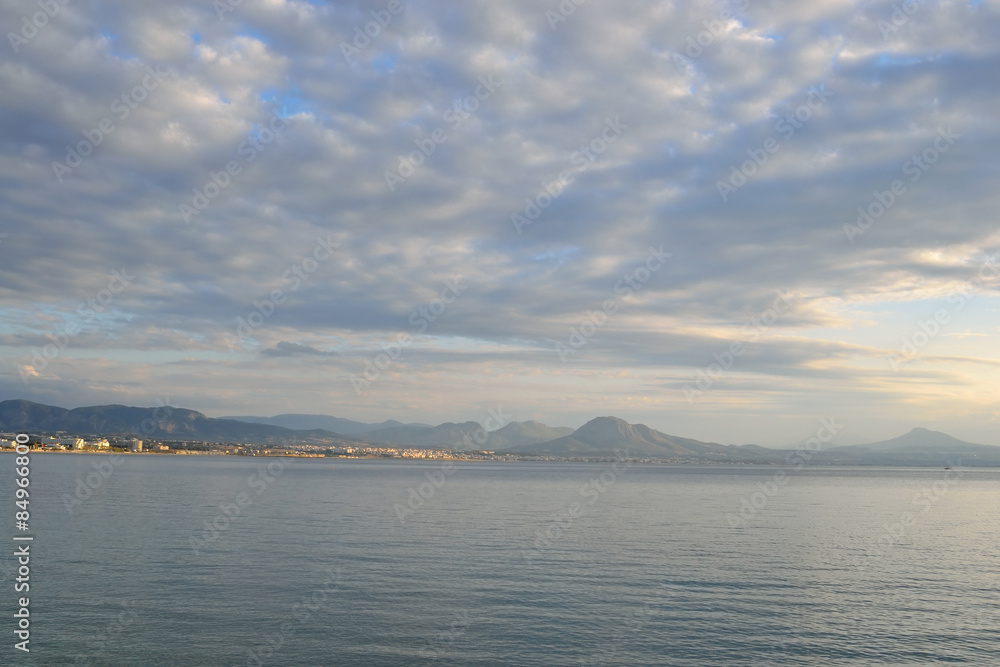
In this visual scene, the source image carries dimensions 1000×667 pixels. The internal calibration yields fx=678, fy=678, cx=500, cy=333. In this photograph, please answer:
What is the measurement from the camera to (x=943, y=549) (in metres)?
57.4

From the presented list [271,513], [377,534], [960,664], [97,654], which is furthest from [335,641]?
[271,513]

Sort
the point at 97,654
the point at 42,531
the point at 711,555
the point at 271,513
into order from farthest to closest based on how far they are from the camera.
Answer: the point at 271,513 → the point at 42,531 → the point at 711,555 → the point at 97,654

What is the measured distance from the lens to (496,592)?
124 ft

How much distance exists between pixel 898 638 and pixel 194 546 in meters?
46.0

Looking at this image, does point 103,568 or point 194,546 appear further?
point 194,546

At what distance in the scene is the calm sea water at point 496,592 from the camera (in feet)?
92.5

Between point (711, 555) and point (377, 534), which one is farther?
point (377, 534)

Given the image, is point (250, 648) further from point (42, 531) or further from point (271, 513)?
point (271, 513)

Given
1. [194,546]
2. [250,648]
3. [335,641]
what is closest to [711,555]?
[335,641]

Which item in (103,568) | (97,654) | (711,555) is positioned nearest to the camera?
(97,654)

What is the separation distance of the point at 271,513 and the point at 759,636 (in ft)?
198

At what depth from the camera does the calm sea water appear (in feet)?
92.5

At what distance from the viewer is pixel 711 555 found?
50844 millimetres

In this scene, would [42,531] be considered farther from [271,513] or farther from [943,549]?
[943,549]
